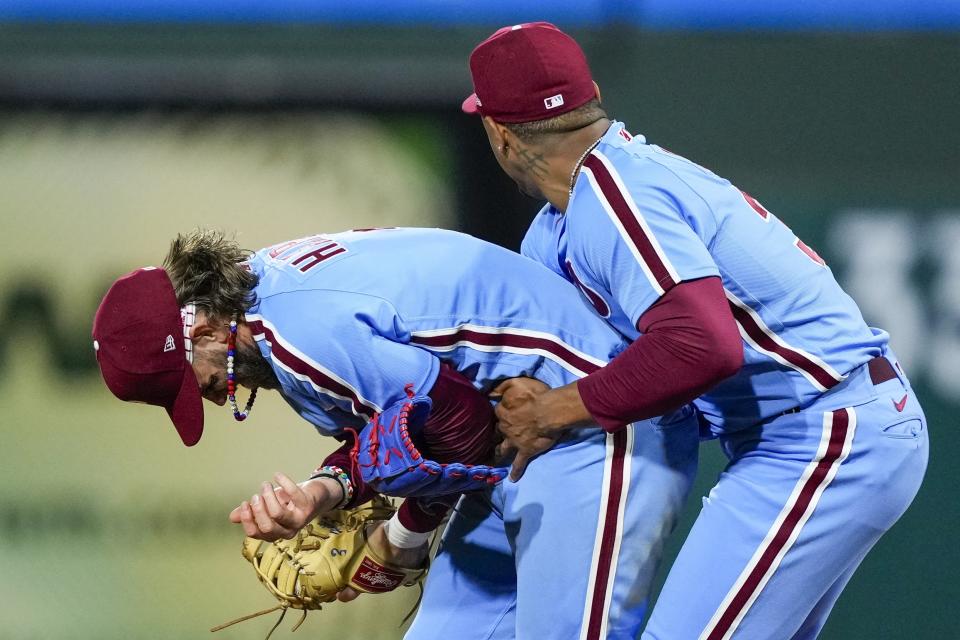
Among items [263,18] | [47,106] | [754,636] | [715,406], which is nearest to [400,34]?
[263,18]

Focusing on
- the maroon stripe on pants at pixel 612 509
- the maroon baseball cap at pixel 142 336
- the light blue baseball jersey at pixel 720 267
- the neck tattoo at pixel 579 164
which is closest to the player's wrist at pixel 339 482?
the maroon baseball cap at pixel 142 336

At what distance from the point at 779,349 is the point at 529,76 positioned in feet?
2.30

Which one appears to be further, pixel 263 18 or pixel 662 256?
pixel 263 18

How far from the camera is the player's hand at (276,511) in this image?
2174mm

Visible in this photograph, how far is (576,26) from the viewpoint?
3803 millimetres

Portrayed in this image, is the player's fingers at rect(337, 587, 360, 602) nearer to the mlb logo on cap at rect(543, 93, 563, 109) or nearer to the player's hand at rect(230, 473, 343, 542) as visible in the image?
the player's hand at rect(230, 473, 343, 542)

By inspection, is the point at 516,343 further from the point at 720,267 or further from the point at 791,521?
the point at 791,521

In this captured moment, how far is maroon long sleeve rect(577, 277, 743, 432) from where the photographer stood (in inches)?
80.7

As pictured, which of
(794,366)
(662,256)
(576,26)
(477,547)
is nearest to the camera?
(662,256)

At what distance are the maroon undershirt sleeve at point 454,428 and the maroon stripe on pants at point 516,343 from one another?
0.18 feet

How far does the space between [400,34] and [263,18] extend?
44 centimetres

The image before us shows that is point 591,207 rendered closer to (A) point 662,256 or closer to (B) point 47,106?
(A) point 662,256

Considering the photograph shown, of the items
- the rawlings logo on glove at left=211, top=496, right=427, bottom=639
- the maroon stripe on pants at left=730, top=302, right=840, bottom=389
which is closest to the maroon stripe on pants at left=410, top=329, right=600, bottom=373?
the maroon stripe on pants at left=730, top=302, right=840, bottom=389

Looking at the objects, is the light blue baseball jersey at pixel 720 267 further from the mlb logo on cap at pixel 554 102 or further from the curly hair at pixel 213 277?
the curly hair at pixel 213 277
